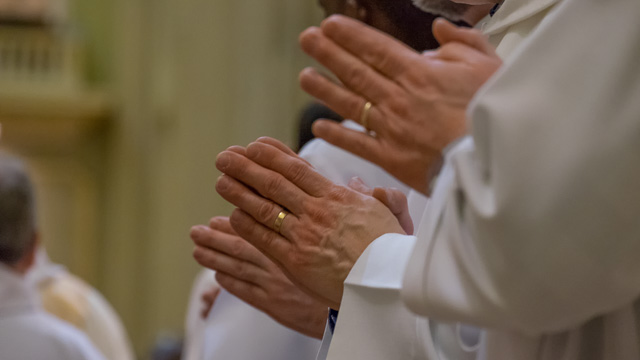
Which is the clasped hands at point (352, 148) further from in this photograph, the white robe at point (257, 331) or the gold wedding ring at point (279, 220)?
the white robe at point (257, 331)

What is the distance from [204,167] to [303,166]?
675cm

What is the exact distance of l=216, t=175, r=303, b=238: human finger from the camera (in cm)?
166

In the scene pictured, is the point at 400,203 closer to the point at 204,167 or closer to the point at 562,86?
the point at 562,86

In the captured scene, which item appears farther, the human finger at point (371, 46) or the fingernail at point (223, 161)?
the fingernail at point (223, 161)

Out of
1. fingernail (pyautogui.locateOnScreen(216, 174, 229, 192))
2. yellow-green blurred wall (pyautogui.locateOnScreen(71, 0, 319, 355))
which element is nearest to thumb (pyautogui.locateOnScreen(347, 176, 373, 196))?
fingernail (pyautogui.locateOnScreen(216, 174, 229, 192))

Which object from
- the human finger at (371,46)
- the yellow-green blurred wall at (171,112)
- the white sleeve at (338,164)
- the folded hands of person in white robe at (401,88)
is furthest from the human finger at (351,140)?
the yellow-green blurred wall at (171,112)

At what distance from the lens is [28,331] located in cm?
361

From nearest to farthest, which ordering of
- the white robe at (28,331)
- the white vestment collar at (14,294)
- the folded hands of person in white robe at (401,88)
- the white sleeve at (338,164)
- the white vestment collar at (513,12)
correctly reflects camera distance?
1. the folded hands of person in white robe at (401,88)
2. the white vestment collar at (513,12)
3. the white sleeve at (338,164)
4. the white robe at (28,331)
5. the white vestment collar at (14,294)

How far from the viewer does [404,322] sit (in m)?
1.62

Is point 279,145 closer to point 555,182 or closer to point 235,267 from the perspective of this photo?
point 235,267

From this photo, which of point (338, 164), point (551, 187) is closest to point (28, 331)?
point (338, 164)

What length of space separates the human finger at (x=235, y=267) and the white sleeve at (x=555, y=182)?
0.85 m

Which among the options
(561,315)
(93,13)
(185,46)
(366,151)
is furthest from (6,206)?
(93,13)

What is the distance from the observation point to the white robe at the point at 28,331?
11.6 feet
